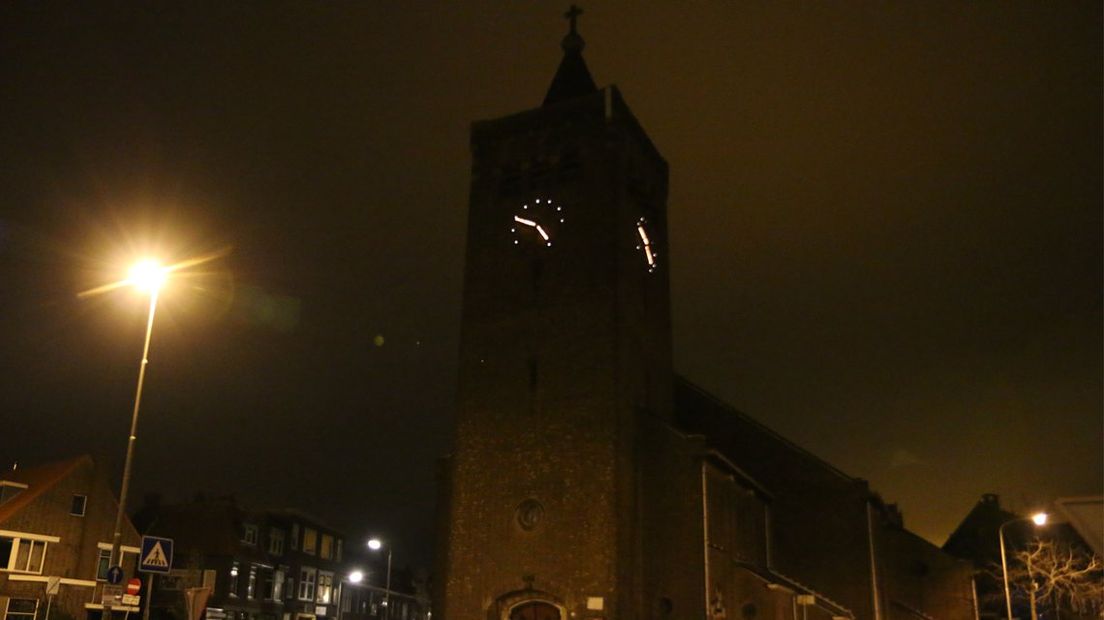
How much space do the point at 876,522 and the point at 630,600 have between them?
1566 cm

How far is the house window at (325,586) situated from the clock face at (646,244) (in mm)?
41804

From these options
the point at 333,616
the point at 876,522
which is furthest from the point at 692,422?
the point at 333,616

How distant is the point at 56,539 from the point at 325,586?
25756 mm

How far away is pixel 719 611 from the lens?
2869 centimetres

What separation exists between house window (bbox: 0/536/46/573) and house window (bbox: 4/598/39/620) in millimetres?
1201

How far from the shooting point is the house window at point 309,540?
63.2m

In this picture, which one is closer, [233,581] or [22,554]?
[22,554]

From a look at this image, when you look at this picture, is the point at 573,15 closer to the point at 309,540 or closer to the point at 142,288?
the point at 142,288

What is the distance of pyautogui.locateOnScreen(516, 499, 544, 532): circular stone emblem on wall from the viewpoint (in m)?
28.1

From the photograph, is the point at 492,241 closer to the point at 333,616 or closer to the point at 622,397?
the point at 622,397

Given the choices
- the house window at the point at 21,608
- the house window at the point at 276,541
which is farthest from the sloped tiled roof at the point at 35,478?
the house window at the point at 276,541

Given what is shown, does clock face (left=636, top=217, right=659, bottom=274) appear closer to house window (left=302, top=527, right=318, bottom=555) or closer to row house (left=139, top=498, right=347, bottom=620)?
row house (left=139, top=498, right=347, bottom=620)

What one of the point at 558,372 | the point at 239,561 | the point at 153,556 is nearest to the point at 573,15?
the point at 558,372

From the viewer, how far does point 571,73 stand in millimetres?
34969
